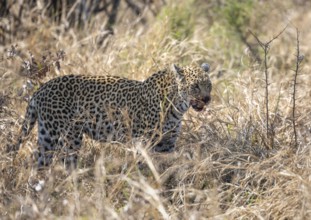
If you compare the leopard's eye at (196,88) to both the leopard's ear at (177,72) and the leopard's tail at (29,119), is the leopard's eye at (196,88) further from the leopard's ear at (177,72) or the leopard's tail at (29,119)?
the leopard's tail at (29,119)

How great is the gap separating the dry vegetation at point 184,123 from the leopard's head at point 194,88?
0.39 metres

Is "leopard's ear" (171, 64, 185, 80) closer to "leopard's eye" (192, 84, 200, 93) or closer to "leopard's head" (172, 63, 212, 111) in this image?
"leopard's head" (172, 63, 212, 111)

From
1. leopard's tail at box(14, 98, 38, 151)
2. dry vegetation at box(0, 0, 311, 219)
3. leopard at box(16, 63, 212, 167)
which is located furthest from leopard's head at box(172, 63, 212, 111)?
leopard's tail at box(14, 98, 38, 151)

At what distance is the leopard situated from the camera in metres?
7.80

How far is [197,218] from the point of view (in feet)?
18.2

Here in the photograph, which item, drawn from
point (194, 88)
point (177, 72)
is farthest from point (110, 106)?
point (194, 88)

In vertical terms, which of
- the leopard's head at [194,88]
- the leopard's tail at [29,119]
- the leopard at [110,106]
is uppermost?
the leopard's head at [194,88]

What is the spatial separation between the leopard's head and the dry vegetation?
1.28ft

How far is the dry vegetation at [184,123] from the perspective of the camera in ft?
20.1

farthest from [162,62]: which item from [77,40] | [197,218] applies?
[197,218]

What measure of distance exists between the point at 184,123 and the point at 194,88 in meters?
0.96

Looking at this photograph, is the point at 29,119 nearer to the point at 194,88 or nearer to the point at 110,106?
the point at 110,106

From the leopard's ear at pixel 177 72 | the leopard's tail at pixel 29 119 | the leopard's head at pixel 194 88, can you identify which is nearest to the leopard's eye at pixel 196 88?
the leopard's head at pixel 194 88

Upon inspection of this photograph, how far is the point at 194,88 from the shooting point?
777 cm
